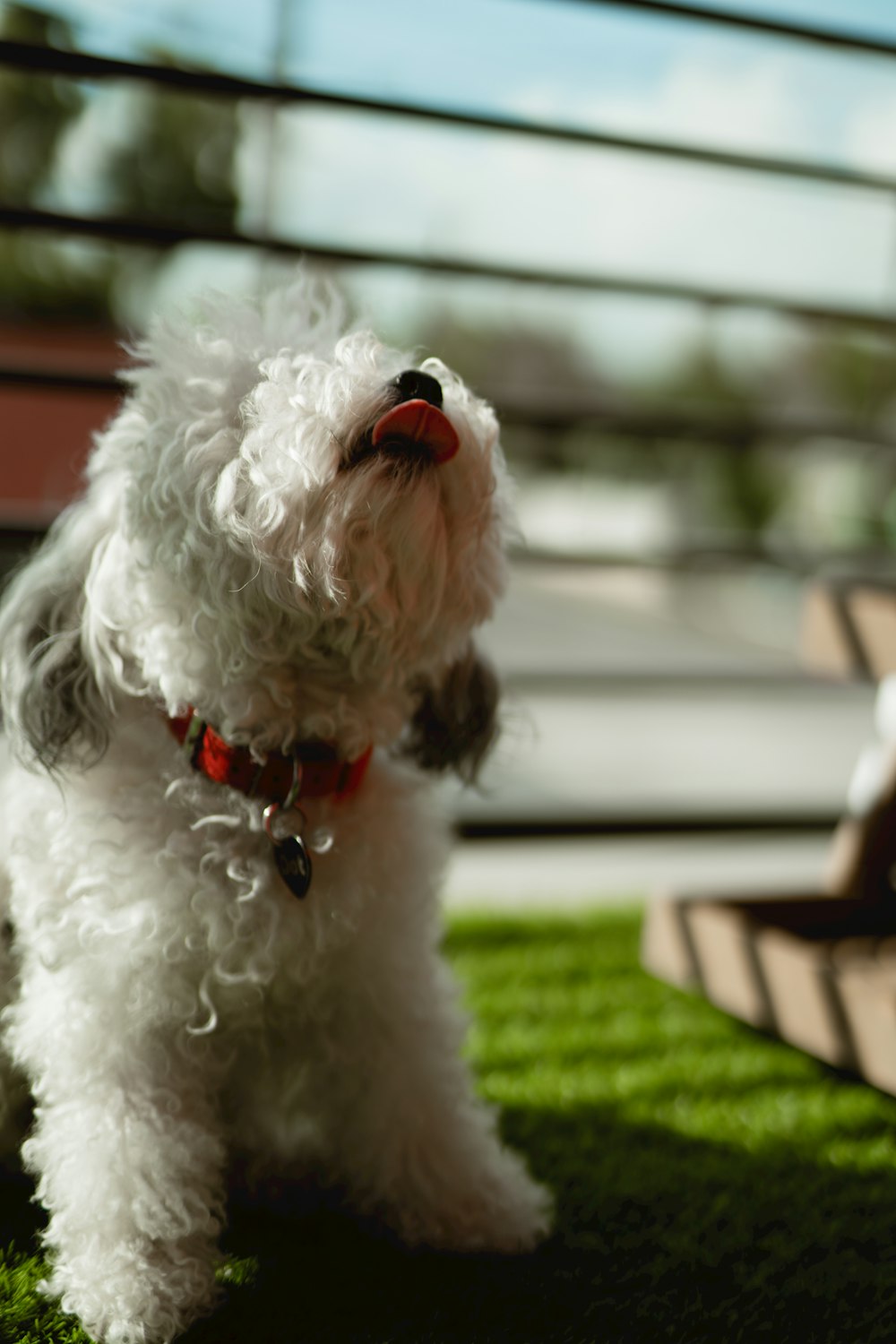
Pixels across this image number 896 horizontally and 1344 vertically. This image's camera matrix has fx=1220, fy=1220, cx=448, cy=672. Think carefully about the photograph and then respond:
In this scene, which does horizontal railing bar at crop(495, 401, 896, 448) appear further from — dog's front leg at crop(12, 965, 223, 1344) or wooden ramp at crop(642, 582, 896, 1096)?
dog's front leg at crop(12, 965, 223, 1344)

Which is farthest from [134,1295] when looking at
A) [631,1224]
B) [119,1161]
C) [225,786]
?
[631,1224]

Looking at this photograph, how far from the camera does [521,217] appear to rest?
2.60 metres

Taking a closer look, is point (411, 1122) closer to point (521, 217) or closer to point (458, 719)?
point (458, 719)

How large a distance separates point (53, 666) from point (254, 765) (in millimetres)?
226

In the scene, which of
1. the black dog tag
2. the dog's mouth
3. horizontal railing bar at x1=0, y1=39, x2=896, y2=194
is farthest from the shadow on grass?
horizontal railing bar at x1=0, y1=39, x2=896, y2=194

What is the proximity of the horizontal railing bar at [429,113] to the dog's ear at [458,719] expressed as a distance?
1.32 m

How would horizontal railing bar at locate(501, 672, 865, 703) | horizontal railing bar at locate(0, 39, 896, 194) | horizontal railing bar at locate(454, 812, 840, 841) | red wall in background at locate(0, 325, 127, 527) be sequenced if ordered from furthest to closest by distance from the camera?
horizontal railing bar at locate(501, 672, 865, 703), horizontal railing bar at locate(454, 812, 840, 841), red wall in background at locate(0, 325, 127, 527), horizontal railing bar at locate(0, 39, 896, 194)

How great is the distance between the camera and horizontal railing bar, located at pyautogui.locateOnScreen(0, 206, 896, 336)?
7.10ft

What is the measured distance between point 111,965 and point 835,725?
5.05 m

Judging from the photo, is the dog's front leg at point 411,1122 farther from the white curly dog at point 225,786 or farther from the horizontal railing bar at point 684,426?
the horizontal railing bar at point 684,426

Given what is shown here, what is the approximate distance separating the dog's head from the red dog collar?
19mm

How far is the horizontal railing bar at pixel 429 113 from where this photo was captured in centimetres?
205

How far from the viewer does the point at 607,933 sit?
8.17 feet

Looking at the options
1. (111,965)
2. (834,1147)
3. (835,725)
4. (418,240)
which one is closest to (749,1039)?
(834,1147)
